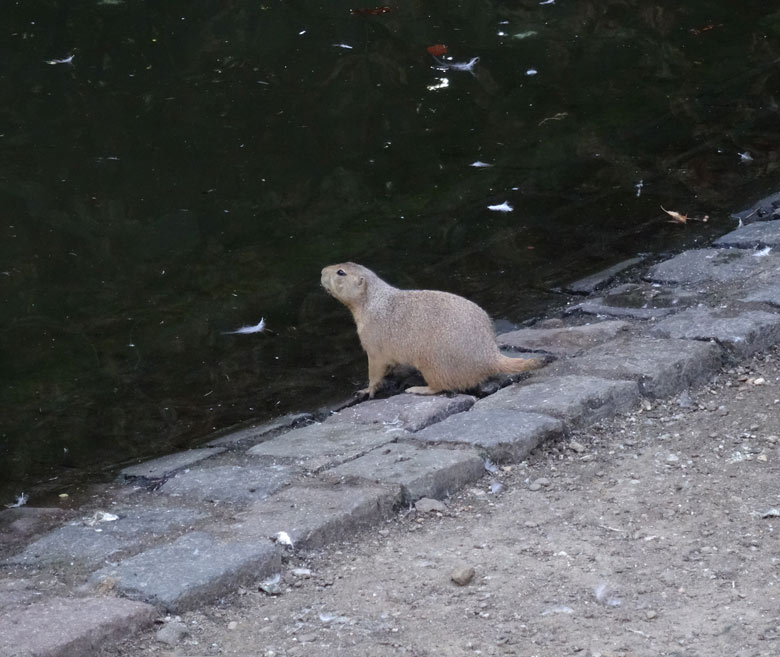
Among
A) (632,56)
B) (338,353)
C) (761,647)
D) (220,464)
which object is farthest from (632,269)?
(632,56)

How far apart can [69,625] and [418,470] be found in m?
1.25

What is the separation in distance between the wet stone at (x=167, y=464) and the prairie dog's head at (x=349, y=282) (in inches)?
39.4

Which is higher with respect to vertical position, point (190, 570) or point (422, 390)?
point (190, 570)

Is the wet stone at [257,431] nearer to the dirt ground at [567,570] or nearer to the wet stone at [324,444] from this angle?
the wet stone at [324,444]

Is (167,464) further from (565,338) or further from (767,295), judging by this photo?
(767,295)

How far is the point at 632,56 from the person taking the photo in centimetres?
1046

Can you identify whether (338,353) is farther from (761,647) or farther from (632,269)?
(761,647)

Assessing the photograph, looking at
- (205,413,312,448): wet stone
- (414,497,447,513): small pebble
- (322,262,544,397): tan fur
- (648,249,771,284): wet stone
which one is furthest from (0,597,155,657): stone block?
(648,249,771,284): wet stone

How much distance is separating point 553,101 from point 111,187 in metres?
3.47

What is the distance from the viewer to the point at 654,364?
14.8 ft

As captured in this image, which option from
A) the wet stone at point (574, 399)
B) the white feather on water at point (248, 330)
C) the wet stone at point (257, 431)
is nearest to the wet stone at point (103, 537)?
the wet stone at point (257, 431)

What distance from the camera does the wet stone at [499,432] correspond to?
13.2ft

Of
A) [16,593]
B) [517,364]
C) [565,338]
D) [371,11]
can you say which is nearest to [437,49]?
[371,11]

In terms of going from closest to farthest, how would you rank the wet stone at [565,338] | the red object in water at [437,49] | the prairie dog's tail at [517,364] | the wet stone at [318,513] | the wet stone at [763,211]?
1. the wet stone at [318,513]
2. the prairie dog's tail at [517,364]
3. the wet stone at [565,338]
4. the wet stone at [763,211]
5. the red object in water at [437,49]
